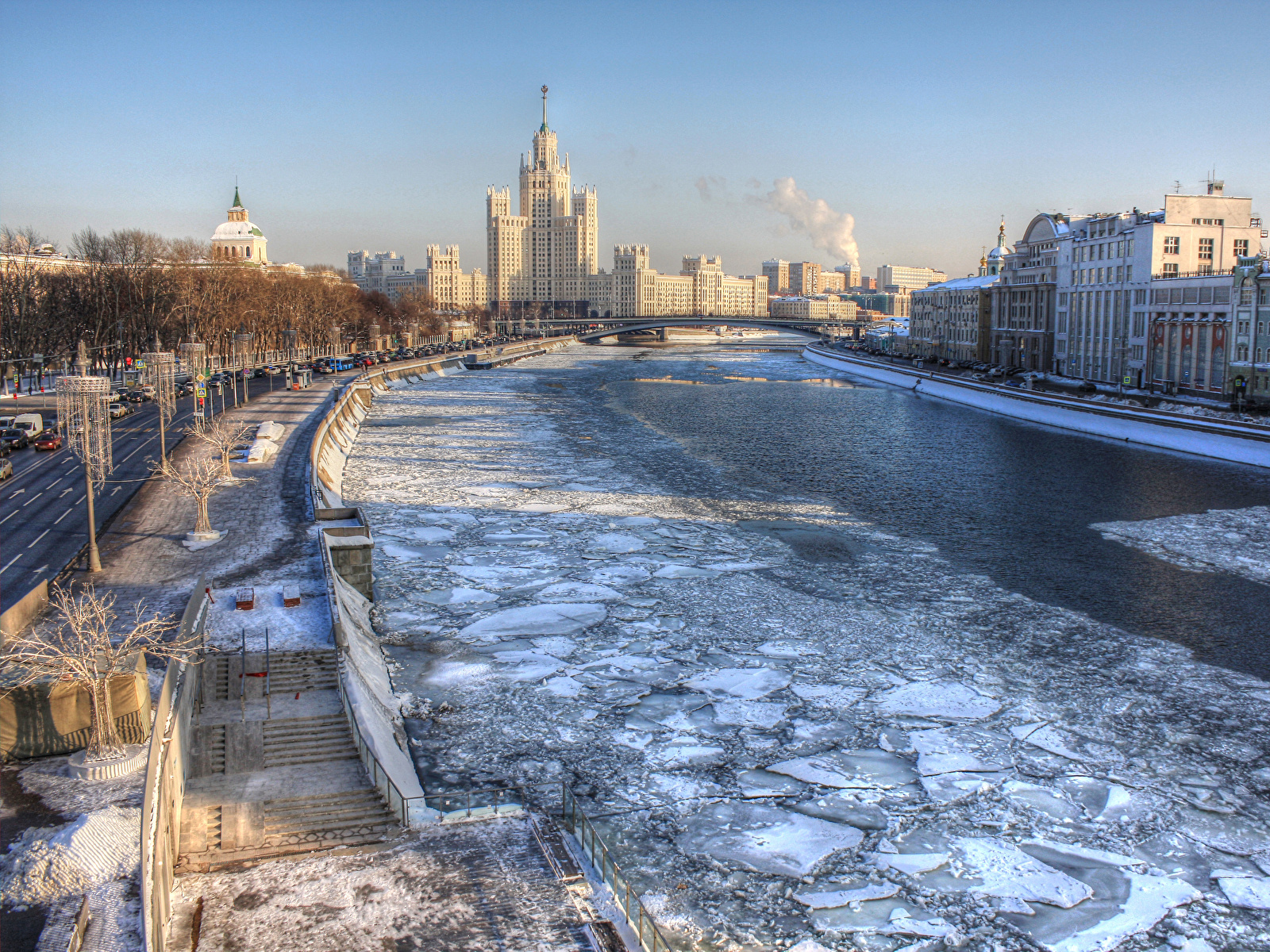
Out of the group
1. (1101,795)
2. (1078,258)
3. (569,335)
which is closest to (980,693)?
(1101,795)

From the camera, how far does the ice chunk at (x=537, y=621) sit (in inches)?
827

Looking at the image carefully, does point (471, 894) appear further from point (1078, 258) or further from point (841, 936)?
point (1078, 258)

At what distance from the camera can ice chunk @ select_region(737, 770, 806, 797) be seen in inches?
564

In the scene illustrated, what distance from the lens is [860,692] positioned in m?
17.9

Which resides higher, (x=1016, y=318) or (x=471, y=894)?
(x=1016, y=318)

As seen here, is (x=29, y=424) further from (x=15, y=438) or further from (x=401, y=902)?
(x=401, y=902)

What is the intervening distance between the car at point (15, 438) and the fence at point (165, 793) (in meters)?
27.6

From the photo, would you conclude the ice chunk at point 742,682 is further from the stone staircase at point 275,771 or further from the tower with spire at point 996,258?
the tower with spire at point 996,258

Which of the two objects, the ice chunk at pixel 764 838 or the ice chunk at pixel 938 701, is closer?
the ice chunk at pixel 764 838

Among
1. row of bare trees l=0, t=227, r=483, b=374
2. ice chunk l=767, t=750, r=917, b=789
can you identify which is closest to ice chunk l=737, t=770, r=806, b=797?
ice chunk l=767, t=750, r=917, b=789

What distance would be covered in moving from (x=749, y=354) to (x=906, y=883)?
147022 millimetres

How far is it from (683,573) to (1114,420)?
38.6 metres

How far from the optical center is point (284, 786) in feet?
44.2

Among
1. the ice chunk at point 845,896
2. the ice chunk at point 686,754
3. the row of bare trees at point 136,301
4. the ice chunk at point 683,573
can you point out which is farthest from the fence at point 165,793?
the row of bare trees at point 136,301
